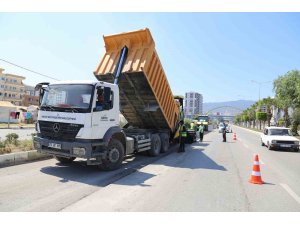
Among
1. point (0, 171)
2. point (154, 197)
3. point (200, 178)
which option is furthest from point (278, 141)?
point (0, 171)

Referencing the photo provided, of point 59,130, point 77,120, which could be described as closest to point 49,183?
point 59,130

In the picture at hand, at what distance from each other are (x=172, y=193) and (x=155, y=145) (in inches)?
251

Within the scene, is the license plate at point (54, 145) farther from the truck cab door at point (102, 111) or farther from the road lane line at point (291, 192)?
the road lane line at point (291, 192)

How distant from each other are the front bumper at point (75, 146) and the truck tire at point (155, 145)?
173 inches

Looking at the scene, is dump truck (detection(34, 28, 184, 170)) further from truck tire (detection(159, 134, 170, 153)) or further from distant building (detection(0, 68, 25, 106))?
distant building (detection(0, 68, 25, 106))

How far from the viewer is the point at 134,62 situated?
10906 mm

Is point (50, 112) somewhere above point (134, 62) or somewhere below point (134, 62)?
below

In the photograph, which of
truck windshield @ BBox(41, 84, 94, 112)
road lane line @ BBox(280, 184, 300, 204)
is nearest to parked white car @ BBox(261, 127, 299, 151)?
road lane line @ BBox(280, 184, 300, 204)

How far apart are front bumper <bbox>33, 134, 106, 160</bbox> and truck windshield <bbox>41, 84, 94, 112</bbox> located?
916mm

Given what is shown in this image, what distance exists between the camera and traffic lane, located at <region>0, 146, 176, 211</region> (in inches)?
214

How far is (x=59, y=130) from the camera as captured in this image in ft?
27.1
